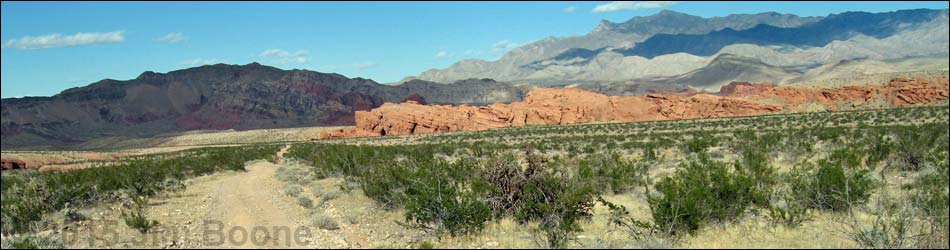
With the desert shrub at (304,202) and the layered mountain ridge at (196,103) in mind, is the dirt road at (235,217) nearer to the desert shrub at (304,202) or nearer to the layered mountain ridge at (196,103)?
the desert shrub at (304,202)

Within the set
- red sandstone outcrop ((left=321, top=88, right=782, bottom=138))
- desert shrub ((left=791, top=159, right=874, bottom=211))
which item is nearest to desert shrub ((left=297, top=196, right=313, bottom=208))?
desert shrub ((left=791, top=159, right=874, bottom=211))

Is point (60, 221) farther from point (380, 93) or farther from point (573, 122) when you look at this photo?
point (380, 93)

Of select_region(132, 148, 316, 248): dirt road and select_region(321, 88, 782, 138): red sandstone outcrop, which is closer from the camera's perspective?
select_region(132, 148, 316, 248): dirt road

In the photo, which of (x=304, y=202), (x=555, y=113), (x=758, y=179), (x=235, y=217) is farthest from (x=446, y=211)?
(x=555, y=113)

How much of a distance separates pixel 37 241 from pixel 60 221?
386 cm

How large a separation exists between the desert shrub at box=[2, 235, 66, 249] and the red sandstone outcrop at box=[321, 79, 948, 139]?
61.7 meters

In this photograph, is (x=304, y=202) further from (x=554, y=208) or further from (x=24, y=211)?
(x=554, y=208)

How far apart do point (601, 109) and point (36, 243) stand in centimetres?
6779

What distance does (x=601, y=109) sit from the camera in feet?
240

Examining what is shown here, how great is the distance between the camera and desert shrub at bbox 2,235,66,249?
29.4 feet

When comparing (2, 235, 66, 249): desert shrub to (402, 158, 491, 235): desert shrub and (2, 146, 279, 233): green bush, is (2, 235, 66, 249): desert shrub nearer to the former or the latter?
(2, 146, 279, 233): green bush

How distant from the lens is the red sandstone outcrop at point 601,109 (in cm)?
6694

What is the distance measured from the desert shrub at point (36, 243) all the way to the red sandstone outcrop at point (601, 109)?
6173 cm

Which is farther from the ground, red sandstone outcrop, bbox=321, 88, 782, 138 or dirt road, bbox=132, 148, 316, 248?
red sandstone outcrop, bbox=321, 88, 782, 138
